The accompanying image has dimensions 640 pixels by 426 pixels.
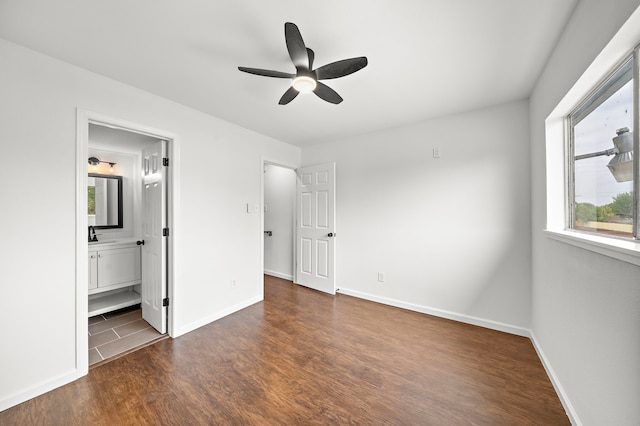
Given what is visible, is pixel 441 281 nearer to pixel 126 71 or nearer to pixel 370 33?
pixel 370 33

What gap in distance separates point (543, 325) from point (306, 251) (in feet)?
9.75

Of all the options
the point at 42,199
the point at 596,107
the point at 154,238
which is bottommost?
the point at 154,238

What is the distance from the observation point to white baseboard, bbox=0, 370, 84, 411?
1.62 meters

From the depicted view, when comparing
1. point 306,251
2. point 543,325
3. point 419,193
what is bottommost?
point 543,325

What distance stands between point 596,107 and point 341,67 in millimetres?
1584

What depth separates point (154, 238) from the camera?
269 cm

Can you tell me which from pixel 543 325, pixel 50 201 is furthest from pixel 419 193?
pixel 50 201

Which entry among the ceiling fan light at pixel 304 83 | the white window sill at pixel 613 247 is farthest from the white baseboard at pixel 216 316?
the white window sill at pixel 613 247

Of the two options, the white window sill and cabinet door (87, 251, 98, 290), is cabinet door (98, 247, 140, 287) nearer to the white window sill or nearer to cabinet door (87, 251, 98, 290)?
cabinet door (87, 251, 98, 290)

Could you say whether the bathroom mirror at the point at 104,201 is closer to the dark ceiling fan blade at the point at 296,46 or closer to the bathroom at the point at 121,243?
the bathroom at the point at 121,243

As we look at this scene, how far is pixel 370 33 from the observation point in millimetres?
1574

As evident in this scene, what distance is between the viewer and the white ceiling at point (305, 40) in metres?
1.39

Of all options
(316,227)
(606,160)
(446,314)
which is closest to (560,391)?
(446,314)

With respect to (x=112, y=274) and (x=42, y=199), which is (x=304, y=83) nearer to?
(x=42, y=199)
